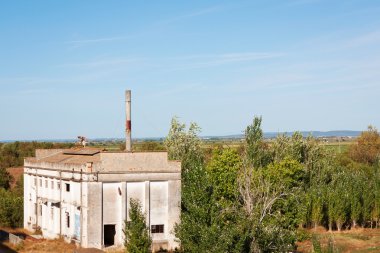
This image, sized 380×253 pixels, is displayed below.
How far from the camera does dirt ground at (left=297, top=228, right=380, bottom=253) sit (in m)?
45.6

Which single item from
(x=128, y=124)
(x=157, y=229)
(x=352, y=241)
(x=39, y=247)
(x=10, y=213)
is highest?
(x=128, y=124)

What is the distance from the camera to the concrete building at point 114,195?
127ft

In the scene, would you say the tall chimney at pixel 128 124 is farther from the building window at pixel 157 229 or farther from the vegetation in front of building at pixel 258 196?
the building window at pixel 157 229

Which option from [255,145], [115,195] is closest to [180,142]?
[255,145]

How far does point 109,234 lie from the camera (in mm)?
39625

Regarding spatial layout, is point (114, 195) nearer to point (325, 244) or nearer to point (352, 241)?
point (325, 244)

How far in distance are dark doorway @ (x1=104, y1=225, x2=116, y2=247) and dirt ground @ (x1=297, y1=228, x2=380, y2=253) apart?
52.9 ft

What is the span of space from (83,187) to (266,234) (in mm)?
13785

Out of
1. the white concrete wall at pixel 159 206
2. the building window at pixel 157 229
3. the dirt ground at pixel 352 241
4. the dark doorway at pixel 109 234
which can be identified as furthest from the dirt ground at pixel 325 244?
the white concrete wall at pixel 159 206

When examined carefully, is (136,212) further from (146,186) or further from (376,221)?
(376,221)

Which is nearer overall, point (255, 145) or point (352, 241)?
point (352, 241)

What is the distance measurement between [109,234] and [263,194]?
1230cm

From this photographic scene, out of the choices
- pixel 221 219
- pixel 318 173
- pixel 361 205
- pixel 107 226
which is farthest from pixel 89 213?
pixel 318 173

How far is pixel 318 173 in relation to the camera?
218 feet
